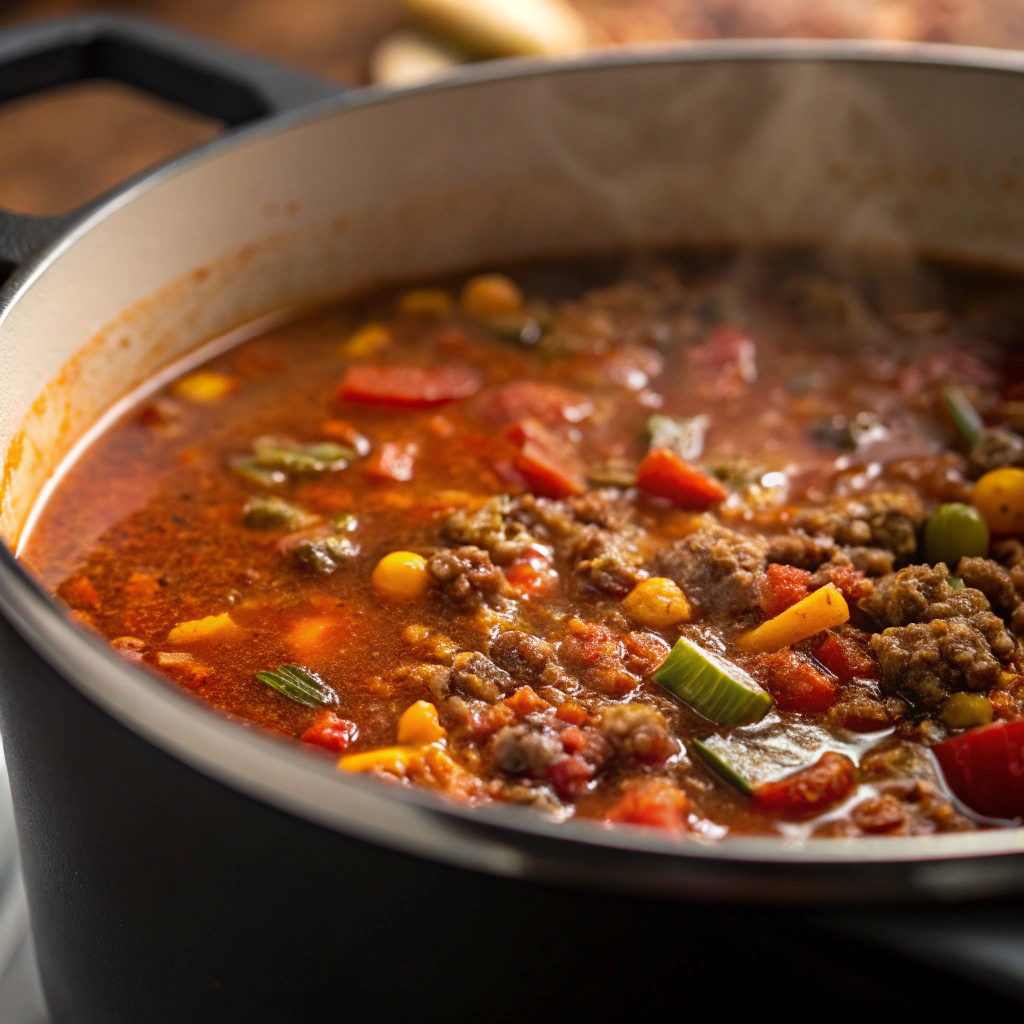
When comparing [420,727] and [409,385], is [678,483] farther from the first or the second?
[420,727]

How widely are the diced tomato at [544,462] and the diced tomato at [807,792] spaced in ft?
3.45

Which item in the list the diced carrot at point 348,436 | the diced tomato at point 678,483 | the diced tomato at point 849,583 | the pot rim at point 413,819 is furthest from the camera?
the diced carrot at point 348,436

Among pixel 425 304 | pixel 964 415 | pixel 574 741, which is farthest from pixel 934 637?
pixel 425 304

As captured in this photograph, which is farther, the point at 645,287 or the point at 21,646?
the point at 645,287

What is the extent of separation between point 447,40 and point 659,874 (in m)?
Result: 4.98

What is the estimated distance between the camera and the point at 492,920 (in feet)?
4.60

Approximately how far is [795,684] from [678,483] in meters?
0.75

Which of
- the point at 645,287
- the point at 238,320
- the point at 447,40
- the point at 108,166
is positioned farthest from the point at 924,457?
the point at 108,166

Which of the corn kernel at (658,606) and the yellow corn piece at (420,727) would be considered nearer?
the yellow corn piece at (420,727)

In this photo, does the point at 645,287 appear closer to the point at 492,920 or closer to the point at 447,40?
the point at 447,40

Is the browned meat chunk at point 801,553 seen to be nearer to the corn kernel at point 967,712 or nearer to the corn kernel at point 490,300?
the corn kernel at point 967,712

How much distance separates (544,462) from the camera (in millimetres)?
3027

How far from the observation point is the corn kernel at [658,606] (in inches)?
99.4

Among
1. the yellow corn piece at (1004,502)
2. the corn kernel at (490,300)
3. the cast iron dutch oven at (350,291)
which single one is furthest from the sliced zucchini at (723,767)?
the corn kernel at (490,300)
